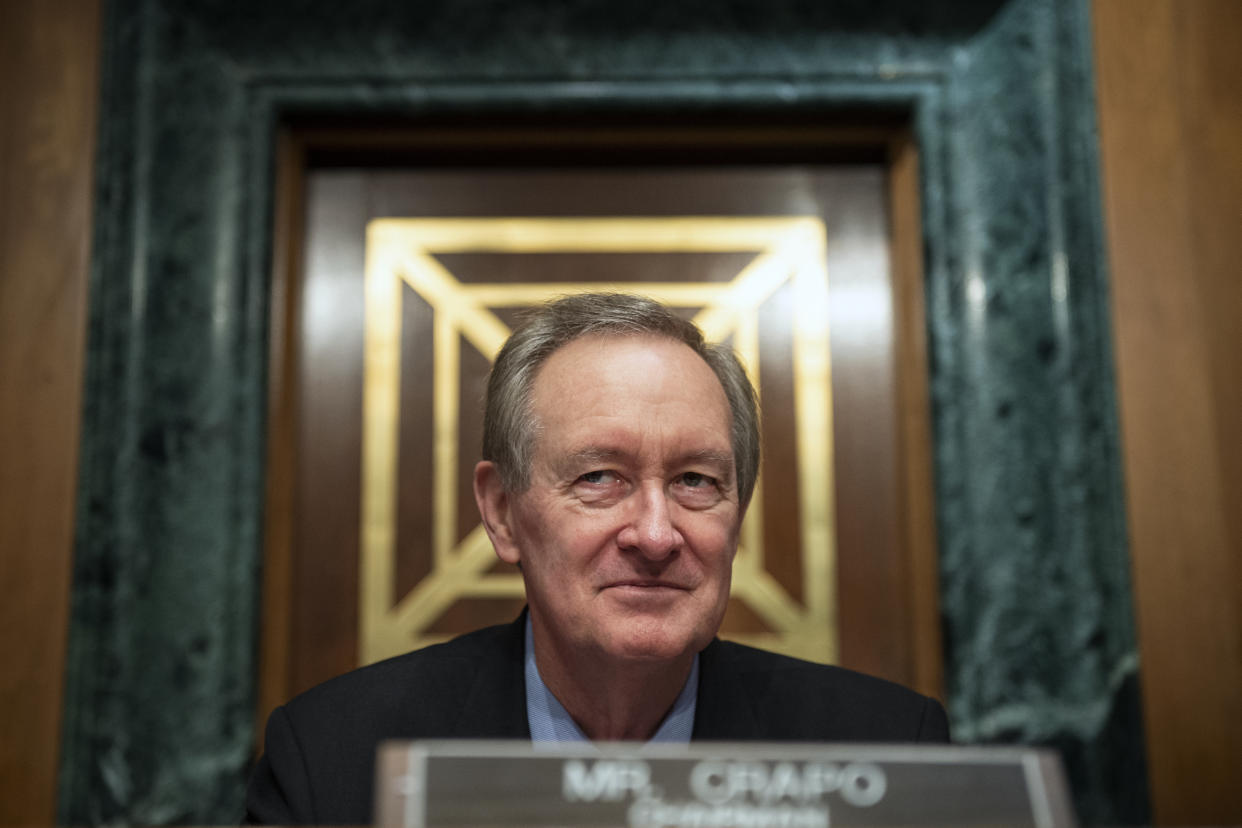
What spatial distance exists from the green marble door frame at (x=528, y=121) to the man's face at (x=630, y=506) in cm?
99

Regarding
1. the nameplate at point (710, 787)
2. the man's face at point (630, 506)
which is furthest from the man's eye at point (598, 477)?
the nameplate at point (710, 787)

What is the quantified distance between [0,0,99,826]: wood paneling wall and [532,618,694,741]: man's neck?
1.23 metres

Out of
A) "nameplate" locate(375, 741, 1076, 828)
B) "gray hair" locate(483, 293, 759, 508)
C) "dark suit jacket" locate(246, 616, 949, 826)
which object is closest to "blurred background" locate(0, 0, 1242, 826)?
"dark suit jacket" locate(246, 616, 949, 826)

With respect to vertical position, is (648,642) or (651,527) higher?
(651,527)

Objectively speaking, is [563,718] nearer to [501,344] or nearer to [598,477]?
[598,477]

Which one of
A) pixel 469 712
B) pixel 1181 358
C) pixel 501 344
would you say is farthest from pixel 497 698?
pixel 1181 358

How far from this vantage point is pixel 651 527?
116 cm

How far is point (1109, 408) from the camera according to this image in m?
2.01

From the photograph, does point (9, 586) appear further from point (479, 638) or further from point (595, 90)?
point (595, 90)

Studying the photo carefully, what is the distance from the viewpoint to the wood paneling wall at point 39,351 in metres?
1.91

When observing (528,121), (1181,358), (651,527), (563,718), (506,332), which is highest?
(528,121)

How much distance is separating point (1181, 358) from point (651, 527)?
1486mm

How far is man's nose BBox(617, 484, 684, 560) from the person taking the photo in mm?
1154

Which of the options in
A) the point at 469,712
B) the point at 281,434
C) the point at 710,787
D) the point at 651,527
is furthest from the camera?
the point at 281,434
